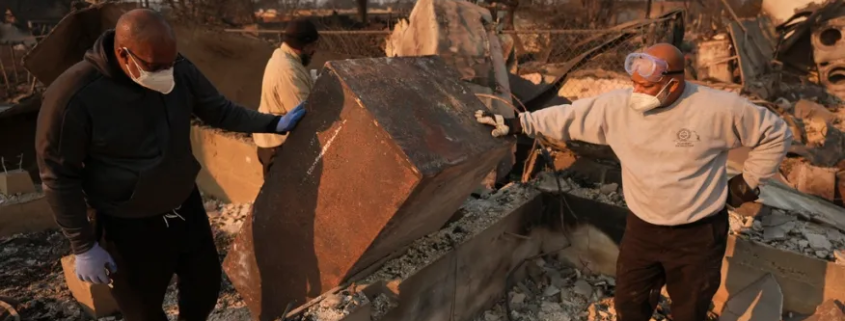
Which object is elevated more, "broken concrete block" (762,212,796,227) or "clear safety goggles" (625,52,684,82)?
"clear safety goggles" (625,52,684,82)

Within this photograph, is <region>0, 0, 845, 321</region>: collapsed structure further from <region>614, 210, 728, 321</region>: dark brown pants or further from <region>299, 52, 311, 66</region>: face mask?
<region>299, 52, 311, 66</region>: face mask

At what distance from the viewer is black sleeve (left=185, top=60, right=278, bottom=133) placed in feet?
7.68

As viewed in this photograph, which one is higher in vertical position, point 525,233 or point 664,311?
point 525,233

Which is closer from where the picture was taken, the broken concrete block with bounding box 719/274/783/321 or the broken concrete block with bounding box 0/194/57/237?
the broken concrete block with bounding box 719/274/783/321

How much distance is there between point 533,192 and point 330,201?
201cm

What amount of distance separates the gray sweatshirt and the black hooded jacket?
1669mm

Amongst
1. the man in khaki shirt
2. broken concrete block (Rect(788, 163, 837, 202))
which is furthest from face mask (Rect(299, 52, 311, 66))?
broken concrete block (Rect(788, 163, 837, 202))

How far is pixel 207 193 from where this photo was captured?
6539 mm

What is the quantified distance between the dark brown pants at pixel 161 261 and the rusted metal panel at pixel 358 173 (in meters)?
0.23

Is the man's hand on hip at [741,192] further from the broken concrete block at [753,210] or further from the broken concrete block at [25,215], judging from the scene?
the broken concrete block at [25,215]

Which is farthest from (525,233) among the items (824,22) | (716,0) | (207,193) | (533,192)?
(716,0)

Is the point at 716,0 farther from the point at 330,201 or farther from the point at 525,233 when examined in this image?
the point at 330,201

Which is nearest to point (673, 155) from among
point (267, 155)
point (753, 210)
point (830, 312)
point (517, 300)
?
point (830, 312)

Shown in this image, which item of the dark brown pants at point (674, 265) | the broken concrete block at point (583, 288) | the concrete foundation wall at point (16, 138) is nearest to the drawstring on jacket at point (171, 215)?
the dark brown pants at point (674, 265)
